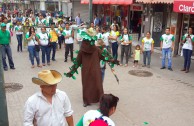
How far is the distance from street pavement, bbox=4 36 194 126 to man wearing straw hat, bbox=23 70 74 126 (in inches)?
105

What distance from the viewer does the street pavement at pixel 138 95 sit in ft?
19.7

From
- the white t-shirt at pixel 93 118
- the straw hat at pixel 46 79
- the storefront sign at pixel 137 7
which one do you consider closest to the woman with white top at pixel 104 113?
the white t-shirt at pixel 93 118

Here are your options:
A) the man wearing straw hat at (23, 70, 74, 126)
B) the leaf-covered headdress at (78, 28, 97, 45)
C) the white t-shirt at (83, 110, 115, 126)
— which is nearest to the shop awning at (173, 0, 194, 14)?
the leaf-covered headdress at (78, 28, 97, 45)

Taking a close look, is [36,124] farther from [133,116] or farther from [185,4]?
[185,4]

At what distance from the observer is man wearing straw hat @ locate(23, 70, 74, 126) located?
306 centimetres

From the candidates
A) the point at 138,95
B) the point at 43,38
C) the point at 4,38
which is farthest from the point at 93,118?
the point at 43,38

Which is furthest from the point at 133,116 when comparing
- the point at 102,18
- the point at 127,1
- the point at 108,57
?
the point at 102,18

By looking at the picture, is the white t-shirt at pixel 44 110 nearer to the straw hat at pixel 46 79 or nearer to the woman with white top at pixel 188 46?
the straw hat at pixel 46 79

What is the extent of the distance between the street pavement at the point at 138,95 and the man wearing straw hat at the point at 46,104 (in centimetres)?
266

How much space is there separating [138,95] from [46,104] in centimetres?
490

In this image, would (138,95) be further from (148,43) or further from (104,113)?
(104,113)

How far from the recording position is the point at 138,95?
760 centimetres

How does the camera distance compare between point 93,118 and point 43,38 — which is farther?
point 43,38

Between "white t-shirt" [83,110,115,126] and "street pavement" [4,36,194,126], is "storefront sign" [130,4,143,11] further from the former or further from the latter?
"white t-shirt" [83,110,115,126]
